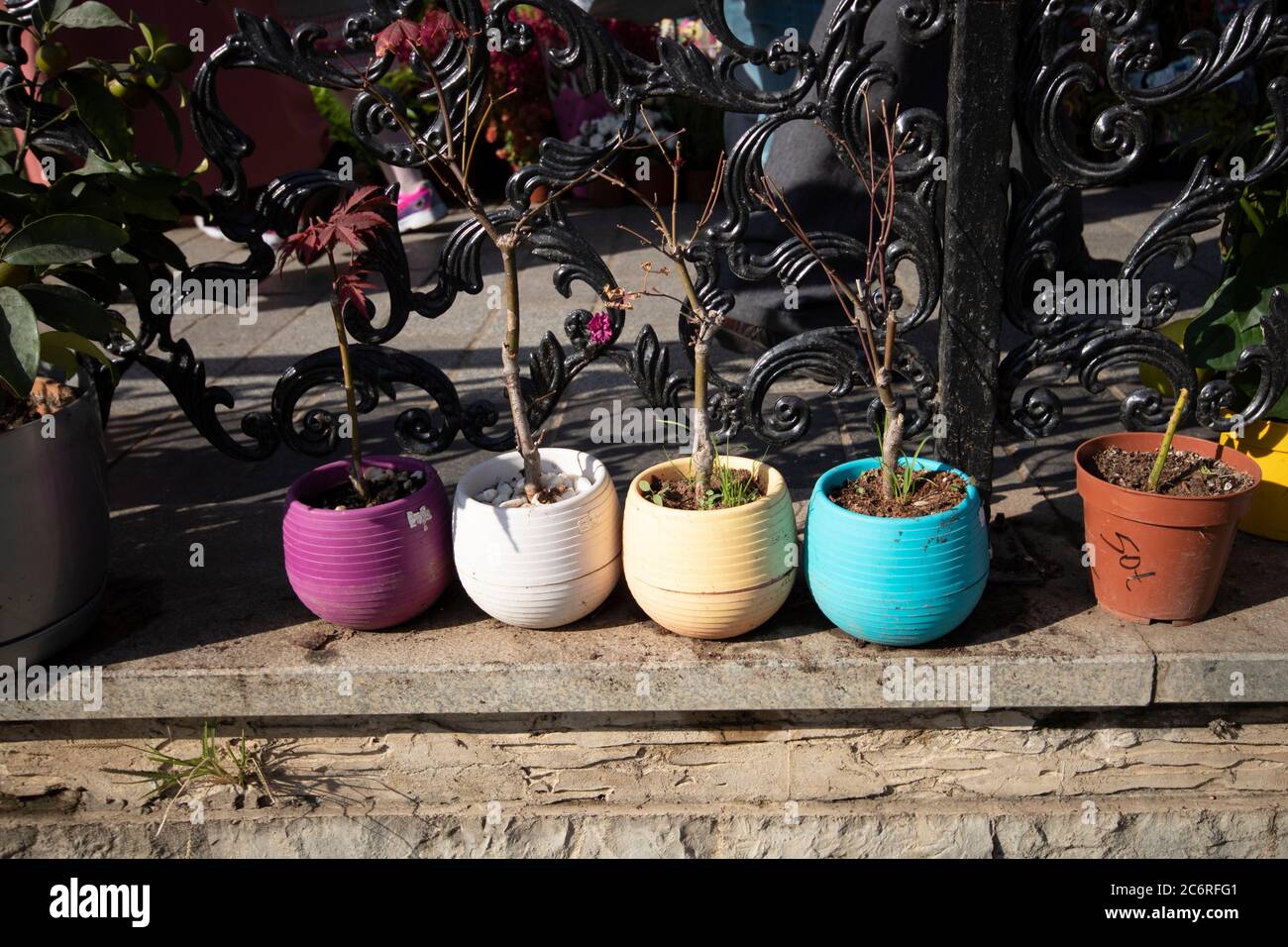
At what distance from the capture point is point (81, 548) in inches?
96.6

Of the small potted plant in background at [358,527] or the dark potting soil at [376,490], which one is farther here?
the dark potting soil at [376,490]

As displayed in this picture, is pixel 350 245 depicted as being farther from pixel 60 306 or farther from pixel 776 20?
pixel 776 20

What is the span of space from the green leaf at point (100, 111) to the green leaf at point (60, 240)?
0.26 metres

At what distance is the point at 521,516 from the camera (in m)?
2.32

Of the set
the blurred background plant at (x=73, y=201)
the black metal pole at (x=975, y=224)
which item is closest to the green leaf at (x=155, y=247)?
the blurred background plant at (x=73, y=201)

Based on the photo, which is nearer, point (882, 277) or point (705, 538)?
point (705, 538)

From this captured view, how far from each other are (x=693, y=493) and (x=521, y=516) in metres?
0.35

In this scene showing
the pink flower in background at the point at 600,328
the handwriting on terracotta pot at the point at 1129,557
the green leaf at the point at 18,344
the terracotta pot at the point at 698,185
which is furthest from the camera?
the terracotta pot at the point at 698,185

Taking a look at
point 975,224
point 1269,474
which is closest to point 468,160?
point 975,224

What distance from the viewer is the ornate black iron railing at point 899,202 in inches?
89.2

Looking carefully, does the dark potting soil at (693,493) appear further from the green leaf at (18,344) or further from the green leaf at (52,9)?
the green leaf at (52,9)

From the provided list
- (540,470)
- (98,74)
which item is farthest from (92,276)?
(540,470)

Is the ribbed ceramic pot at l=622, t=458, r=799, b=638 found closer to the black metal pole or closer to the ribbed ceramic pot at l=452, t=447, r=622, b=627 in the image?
the ribbed ceramic pot at l=452, t=447, r=622, b=627

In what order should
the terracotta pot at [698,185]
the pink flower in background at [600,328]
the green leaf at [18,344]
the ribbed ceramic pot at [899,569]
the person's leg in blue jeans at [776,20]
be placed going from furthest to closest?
the terracotta pot at [698,185] → the person's leg in blue jeans at [776,20] → the pink flower in background at [600,328] → the ribbed ceramic pot at [899,569] → the green leaf at [18,344]
